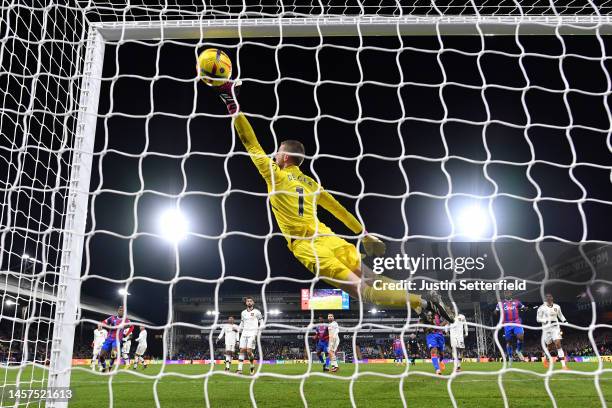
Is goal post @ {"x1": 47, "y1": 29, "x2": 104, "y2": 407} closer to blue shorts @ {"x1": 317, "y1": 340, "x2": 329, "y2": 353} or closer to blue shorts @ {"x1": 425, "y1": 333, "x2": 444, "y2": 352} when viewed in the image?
blue shorts @ {"x1": 425, "y1": 333, "x2": 444, "y2": 352}

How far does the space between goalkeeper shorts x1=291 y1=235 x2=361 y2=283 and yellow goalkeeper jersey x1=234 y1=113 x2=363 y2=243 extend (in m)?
0.08

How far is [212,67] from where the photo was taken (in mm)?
2814

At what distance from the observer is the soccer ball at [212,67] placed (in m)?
2.78

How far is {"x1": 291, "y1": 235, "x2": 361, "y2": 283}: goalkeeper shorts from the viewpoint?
3.08 meters

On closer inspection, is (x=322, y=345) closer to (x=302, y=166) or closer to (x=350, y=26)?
(x=302, y=166)

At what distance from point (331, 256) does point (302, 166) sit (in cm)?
766

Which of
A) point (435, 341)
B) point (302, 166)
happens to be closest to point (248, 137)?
point (435, 341)

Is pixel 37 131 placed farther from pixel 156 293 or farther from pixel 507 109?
pixel 156 293

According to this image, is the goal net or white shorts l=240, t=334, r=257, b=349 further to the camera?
white shorts l=240, t=334, r=257, b=349

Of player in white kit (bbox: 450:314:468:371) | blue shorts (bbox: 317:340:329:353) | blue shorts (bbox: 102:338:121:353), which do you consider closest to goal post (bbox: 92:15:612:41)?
player in white kit (bbox: 450:314:468:371)

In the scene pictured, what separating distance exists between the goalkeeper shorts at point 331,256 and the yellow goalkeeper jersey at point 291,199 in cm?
8

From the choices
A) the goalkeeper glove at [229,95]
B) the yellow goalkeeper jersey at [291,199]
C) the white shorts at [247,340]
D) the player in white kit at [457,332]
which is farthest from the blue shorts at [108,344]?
the goalkeeper glove at [229,95]

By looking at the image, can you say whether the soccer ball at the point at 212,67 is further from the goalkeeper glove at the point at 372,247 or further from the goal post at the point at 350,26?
the goalkeeper glove at the point at 372,247

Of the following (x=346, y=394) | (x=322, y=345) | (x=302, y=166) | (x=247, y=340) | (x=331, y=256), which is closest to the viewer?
(x=331, y=256)
